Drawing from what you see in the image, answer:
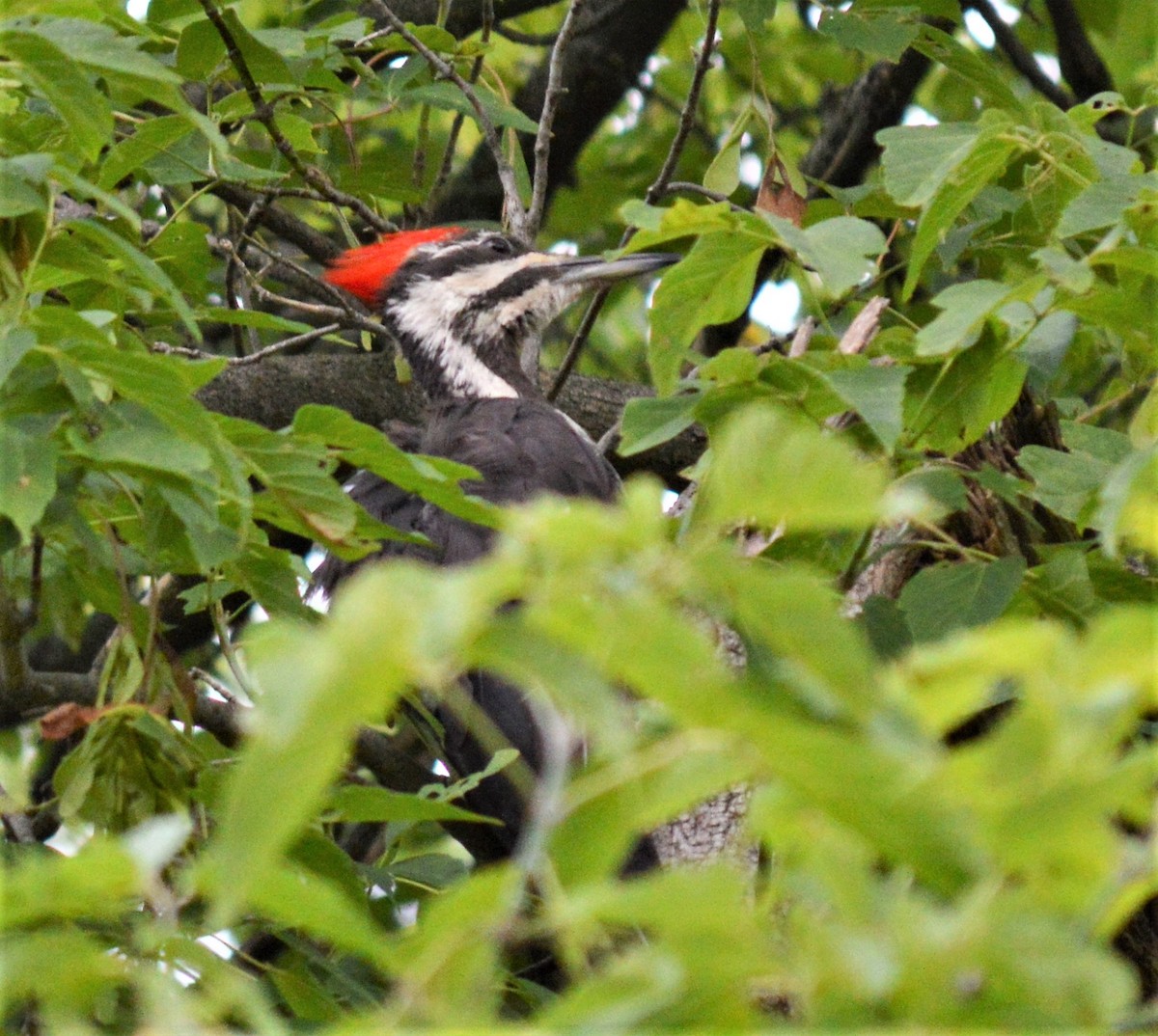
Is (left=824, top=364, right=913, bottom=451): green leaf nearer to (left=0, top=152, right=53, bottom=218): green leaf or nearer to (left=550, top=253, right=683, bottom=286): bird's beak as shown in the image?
(left=0, top=152, right=53, bottom=218): green leaf

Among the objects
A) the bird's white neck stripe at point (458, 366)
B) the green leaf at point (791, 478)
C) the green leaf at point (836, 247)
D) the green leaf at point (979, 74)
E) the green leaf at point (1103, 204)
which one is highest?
the green leaf at point (791, 478)

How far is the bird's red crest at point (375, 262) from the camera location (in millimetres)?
5293

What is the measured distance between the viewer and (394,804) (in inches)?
91.1

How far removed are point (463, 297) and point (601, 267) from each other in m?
0.59

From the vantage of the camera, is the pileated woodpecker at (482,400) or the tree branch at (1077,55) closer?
the pileated woodpecker at (482,400)

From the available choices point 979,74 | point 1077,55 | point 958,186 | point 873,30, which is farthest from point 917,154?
point 1077,55

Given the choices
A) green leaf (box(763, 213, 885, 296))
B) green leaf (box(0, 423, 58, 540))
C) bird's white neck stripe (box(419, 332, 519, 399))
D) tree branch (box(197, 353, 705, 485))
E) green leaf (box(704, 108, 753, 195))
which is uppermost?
green leaf (box(763, 213, 885, 296))

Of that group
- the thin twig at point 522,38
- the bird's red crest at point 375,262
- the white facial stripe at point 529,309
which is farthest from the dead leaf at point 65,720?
the thin twig at point 522,38

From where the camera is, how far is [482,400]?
490 cm

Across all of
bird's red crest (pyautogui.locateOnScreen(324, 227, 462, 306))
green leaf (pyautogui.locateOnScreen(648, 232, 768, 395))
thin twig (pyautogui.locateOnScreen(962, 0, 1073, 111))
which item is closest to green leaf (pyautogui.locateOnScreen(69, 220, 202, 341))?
green leaf (pyautogui.locateOnScreen(648, 232, 768, 395))

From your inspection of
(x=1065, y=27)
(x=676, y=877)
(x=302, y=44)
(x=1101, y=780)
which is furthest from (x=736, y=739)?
(x=1065, y=27)

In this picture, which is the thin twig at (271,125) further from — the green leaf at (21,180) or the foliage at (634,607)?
the green leaf at (21,180)

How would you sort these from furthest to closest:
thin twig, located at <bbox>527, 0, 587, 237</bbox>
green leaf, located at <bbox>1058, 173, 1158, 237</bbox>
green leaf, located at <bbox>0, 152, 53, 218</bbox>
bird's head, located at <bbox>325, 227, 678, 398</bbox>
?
bird's head, located at <bbox>325, 227, 678, 398</bbox>, thin twig, located at <bbox>527, 0, 587, 237</bbox>, green leaf, located at <bbox>1058, 173, 1158, 237</bbox>, green leaf, located at <bbox>0, 152, 53, 218</bbox>

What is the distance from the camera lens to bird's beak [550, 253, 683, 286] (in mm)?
4848
